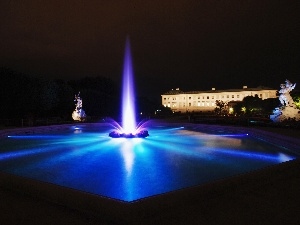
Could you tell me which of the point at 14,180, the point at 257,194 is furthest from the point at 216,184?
the point at 14,180

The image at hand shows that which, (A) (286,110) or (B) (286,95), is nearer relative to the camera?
(A) (286,110)

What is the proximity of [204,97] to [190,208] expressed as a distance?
12573cm

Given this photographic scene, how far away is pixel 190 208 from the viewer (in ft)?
17.3

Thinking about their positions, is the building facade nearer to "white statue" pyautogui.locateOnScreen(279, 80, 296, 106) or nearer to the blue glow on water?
"white statue" pyautogui.locateOnScreen(279, 80, 296, 106)

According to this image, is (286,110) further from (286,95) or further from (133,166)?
(133,166)

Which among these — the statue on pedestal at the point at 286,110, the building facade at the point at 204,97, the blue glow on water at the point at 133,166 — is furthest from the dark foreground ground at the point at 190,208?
the building facade at the point at 204,97

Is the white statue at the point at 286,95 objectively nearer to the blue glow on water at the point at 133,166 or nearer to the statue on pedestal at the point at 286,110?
the statue on pedestal at the point at 286,110

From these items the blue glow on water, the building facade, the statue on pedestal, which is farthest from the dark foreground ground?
the building facade

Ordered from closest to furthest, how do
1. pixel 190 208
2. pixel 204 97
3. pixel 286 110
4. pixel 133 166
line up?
pixel 190 208 < pixel 133 166 < pixel 286 110 < pixel 204 97

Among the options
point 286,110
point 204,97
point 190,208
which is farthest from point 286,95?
point 204,97

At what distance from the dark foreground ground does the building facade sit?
372 feet

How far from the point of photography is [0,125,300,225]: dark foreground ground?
4773 millimetres

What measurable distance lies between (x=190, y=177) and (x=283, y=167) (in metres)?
2.59

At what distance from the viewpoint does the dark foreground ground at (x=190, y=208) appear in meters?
4.77
